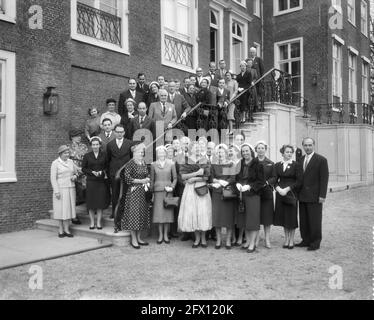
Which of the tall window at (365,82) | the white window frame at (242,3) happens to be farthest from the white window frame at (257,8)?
the tall window at (365,82)

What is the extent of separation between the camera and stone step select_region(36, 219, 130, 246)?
7.15m

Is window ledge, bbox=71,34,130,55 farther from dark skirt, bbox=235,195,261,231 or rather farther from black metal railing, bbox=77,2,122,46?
dark skirt, bbox=235,195,261,231

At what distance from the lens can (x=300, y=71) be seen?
19875 millimetres

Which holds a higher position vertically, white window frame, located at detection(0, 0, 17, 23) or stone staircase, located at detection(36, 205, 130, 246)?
white window frame, located at detection(0, 0, 17, 23)

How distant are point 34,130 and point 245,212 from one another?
482 centimetres

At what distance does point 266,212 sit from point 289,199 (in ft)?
1.41

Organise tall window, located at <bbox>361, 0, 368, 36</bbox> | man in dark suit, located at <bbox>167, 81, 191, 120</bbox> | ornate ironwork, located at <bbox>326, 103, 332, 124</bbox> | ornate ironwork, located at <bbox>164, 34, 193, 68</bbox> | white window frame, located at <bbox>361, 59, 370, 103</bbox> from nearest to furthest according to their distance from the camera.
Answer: man in dark suit, located at <bbox>167, 81, 191, 120</bbox>, ornate ironwork, located at <bbox>164, 34, 193, 68</bbox>, ornate ironwork, located at <bbox>326, 103, 332, 124</bbox>, tall window, located at <bbox>361, 0, 368, 36</bbox>, white window frame, located at <bbox>361, 59, 370, 103</bbox>

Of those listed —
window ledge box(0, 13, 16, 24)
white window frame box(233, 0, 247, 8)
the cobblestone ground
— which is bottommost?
the cobblestone ground

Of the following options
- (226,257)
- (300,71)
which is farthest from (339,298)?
(300,71)

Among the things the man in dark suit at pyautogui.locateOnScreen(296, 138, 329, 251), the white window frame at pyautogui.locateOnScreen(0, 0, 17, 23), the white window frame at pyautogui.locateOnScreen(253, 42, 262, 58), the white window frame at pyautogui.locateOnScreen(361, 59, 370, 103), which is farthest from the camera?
the white window frame at pyautogui.locateOnScreen(361, 59, 370, 103)

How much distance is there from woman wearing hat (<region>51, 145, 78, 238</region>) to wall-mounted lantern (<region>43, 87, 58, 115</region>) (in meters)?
1.66

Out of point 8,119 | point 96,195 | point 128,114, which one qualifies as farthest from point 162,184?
point 8,119

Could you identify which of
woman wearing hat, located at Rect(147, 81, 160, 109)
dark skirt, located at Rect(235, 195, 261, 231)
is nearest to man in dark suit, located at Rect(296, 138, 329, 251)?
dark skirt, located at Rect(235, 195, 261, 231)

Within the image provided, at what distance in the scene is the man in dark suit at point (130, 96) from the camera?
Answer: 30.5 feet
